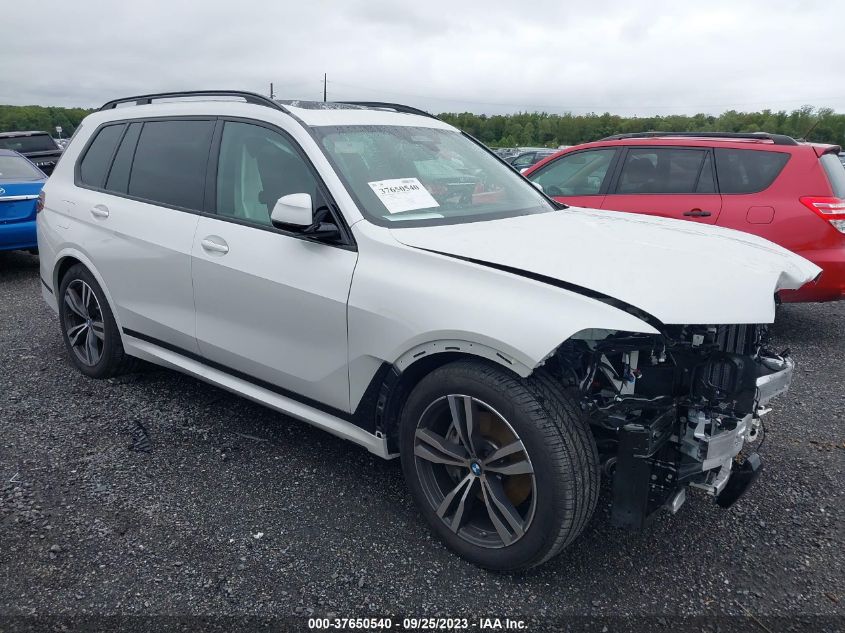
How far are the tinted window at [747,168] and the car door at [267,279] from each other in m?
4.26

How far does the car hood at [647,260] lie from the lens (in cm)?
235

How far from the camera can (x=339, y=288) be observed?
2877 mm

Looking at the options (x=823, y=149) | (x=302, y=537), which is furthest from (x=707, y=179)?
(x=302, y=537)

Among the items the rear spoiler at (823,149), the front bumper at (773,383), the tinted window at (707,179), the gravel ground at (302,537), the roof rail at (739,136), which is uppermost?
the roof rail at (739,136)

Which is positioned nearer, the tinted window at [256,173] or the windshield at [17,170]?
the tinted window at [256,173]

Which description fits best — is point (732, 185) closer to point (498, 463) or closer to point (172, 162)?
point (498, 463)

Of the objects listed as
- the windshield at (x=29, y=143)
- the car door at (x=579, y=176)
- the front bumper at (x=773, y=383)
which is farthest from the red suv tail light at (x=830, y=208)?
the windshield at (x=29, y=143)

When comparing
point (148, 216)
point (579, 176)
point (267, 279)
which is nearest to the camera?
point (267, 279)

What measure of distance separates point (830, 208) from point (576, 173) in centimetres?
225

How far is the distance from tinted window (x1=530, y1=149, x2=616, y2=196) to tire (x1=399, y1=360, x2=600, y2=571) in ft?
14.0

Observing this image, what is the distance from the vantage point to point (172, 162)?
3879mm

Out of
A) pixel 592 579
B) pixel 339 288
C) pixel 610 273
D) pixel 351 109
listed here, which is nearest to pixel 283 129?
pixel 351 109

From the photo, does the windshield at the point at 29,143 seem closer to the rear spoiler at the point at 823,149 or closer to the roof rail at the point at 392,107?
the roof rail at the point at 392,107

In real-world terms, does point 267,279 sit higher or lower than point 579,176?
lower
